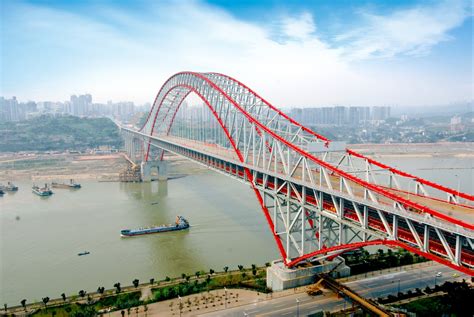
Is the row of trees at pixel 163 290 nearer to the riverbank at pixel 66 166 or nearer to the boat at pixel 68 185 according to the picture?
the boat at pixel 68 185

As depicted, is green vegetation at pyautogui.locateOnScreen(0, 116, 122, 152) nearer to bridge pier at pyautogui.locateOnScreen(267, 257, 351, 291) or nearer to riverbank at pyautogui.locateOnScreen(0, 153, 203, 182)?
riverbank at pyautogui.locateOnScreen(0, 153, 203, 182)

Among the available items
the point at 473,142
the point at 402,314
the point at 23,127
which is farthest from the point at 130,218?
the point at 473,142

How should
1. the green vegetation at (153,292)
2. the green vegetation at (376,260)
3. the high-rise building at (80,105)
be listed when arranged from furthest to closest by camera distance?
1. the high-rise building at (80,105)
2. the green vegetation at (376,260)
3. the green vegetation at (153,292)

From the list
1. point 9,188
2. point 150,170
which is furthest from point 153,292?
point 9,188

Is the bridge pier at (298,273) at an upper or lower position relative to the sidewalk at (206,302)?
upper

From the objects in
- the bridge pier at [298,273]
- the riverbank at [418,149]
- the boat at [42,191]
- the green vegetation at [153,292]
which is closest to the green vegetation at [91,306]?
the green vegetation at [153,292]

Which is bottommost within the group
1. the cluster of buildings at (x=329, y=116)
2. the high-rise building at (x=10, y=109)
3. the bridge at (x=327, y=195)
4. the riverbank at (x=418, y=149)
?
the riverbank at (x=418, y=149)

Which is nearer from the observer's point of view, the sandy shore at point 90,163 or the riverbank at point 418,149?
the sandy shore at point 90,163
